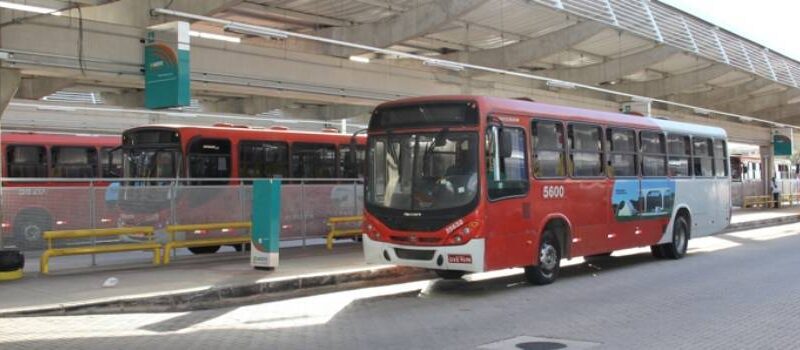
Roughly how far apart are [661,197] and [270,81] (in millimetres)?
10128

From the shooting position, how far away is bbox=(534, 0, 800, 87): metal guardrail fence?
21.4 m

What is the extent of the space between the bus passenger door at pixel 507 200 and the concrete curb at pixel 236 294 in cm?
287

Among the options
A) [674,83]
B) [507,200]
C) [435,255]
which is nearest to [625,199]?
[507,200]

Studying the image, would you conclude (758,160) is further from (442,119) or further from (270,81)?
(442,119)

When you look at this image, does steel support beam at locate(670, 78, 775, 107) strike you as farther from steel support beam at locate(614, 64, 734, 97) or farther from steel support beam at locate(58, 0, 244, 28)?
steel support beam at locate(58, 0, 244, 28)

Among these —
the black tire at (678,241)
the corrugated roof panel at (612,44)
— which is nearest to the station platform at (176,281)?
the black tire at (678,241)

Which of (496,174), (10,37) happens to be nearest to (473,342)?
(496,174)

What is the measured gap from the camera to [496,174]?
11.7 meters

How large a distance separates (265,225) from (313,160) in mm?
6557

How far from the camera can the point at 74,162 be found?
21.6m

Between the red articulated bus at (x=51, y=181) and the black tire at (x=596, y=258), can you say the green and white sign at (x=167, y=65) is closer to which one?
the red articulated bus at (x=51, y=181)

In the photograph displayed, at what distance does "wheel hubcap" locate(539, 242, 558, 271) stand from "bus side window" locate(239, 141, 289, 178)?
28.6 ft

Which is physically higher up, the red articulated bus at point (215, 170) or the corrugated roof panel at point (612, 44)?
the corrugated roof panel at point (612, 44)

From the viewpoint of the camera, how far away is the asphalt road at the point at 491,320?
815 centimetres
